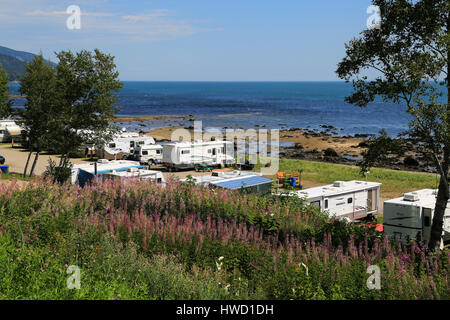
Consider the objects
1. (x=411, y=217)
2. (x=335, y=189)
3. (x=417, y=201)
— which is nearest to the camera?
(x=411, y=217)

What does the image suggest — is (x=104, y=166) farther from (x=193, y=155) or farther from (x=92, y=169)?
(x=193, y=155)

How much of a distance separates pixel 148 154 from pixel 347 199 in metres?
22.1

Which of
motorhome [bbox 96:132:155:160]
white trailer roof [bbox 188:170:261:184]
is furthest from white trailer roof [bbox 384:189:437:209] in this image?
motorhome [bbox 96:132:155:160]

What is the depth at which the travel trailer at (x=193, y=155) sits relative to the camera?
35.1m

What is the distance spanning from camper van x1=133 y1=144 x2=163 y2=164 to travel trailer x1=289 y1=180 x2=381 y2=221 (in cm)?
2096

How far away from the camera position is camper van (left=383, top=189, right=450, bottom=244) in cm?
1594

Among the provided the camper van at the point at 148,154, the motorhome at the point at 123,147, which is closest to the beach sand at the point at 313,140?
the motorhome at the point at 123,147

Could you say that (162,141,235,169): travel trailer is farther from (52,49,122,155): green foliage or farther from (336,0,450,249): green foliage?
(336,0,450,249): green foliage

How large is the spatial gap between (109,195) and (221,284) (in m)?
5.21

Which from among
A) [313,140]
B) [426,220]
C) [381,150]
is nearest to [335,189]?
[426,220]

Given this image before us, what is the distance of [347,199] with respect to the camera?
19812 mm

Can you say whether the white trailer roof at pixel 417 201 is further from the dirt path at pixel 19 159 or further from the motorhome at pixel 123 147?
the motorhome at pixel 123 147

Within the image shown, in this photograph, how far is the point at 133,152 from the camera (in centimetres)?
3972
